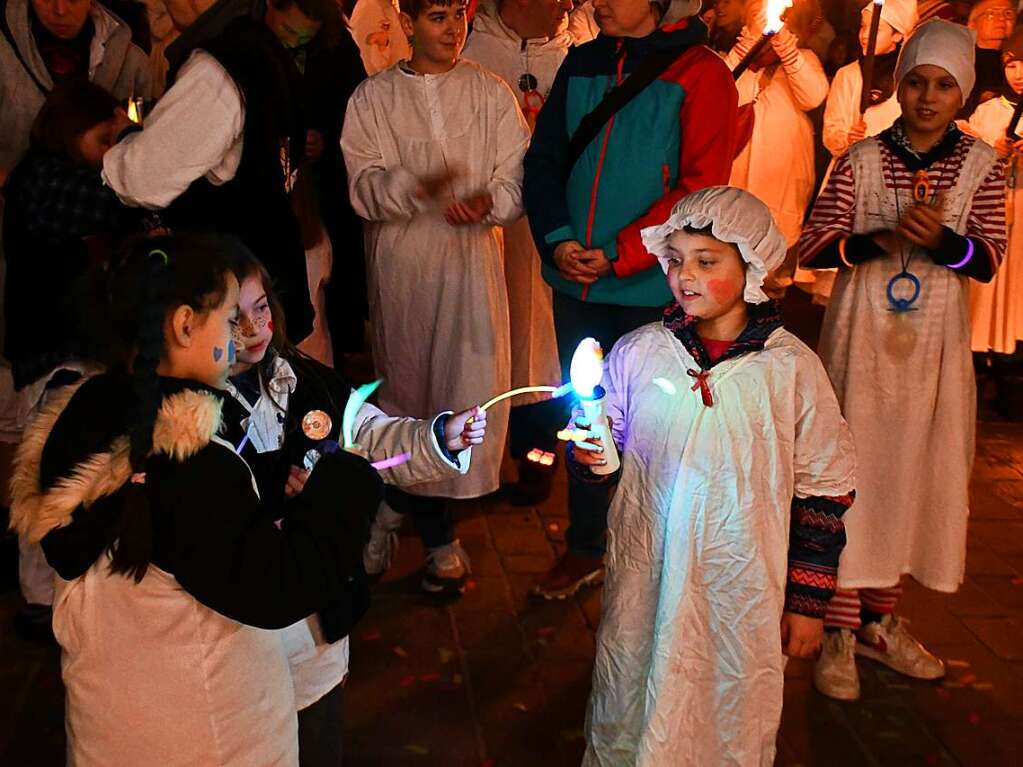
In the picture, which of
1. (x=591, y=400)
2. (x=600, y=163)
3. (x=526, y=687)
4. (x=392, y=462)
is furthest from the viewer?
(x=600, y=163)

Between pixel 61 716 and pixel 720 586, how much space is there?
6.80ft

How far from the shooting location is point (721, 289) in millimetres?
2771

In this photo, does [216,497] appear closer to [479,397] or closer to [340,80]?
[479,397]

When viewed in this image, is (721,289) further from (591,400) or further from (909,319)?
(909,319)

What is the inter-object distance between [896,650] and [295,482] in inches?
96.2

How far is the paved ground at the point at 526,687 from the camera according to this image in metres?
3.36

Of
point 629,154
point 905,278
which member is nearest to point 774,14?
point 629,154

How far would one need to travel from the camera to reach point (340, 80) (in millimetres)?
4387

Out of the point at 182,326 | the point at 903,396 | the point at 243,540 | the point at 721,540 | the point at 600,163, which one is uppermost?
the point at 600,163

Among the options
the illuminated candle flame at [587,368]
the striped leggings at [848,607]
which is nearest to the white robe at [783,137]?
the striped leggings at [848,607]

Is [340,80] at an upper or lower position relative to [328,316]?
upper

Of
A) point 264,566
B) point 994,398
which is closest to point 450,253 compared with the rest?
point 264,566

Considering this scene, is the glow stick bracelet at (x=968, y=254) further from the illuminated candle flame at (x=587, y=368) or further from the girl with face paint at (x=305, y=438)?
the girl with face paint at (x=305, y=438)

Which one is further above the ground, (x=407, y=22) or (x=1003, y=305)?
(x=407, y=22)
